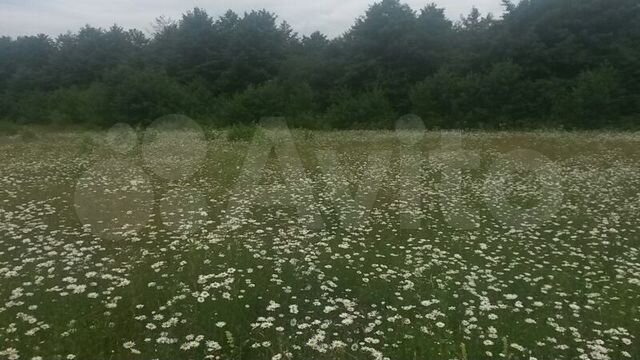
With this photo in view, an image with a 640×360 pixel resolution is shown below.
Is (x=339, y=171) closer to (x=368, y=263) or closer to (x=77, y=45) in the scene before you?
(x=368, y=263)

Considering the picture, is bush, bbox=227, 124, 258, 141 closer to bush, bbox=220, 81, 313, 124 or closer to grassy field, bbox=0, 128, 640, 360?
grassy field, bbox=0, 128, 640, 360

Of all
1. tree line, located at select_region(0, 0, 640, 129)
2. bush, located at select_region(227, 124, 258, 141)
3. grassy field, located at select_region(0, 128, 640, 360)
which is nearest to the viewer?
grassy field, located at select_region(0, 128, 640, 360)

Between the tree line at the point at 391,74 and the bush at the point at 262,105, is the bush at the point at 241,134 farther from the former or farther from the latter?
the bush at the point at 262,105

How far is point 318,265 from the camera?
10.6 m

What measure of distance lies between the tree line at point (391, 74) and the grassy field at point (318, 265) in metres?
27.7

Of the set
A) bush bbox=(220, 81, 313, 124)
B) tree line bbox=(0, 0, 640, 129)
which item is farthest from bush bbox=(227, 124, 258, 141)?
bush bbox=(220, 81, 313, 124)

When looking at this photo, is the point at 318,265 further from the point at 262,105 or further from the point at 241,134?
the point at 262,105

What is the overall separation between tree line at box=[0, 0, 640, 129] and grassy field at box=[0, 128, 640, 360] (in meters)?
27.7

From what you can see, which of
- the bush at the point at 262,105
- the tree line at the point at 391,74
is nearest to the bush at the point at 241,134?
the tree line at the point at 391,74

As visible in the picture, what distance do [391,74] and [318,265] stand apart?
49732 mm

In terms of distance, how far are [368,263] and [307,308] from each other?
2540mm

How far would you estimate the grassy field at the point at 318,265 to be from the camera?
7609 mm

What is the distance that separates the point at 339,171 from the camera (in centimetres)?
2267

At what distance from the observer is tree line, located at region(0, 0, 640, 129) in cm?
4762
